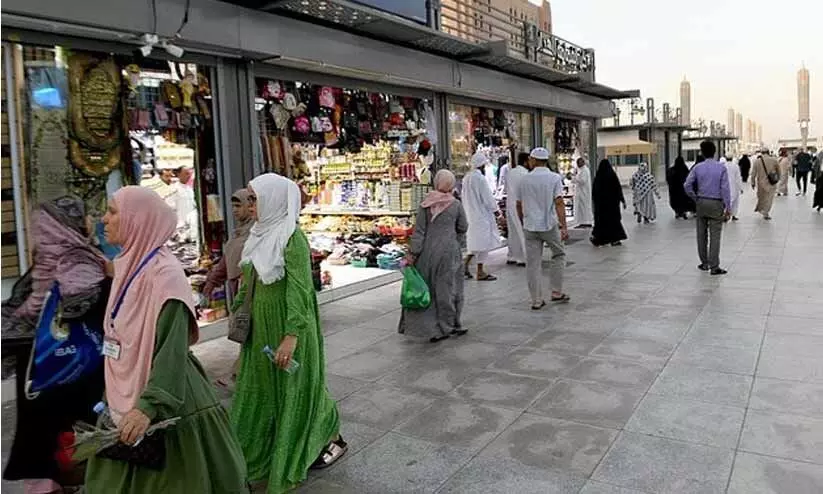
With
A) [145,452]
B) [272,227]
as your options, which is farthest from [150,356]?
[272,227]

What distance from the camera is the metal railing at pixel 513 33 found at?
Answer: 9.68 meters

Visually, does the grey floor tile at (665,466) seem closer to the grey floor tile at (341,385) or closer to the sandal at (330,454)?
the sandal at (330,454)

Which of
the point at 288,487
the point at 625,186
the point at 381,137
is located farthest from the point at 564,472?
the point at 625,186

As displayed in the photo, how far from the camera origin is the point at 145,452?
6.98 ft

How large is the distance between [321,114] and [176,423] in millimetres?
5923

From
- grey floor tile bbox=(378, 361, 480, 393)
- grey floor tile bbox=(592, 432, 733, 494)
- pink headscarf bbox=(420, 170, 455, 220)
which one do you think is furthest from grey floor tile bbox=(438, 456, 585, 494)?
pink headscarf bbox=(420, 170, 455, 220)

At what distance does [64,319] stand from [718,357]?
14.6 ft

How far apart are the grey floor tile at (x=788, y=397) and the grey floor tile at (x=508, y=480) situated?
1.57 m

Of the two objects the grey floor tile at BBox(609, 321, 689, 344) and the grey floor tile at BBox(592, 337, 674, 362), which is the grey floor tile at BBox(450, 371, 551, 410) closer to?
the grey floor tile at BBox(592, 337, 674, 362)

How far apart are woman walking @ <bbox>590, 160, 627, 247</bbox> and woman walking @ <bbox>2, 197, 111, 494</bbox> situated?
970cm

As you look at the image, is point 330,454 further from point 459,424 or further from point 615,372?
point 615,372

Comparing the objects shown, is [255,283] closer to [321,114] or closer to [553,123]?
[321,114]

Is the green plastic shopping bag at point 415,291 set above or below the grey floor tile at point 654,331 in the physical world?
above

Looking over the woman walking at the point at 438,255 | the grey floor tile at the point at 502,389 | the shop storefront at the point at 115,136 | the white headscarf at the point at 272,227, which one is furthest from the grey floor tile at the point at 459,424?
the shop storefront at the point at 115,136
